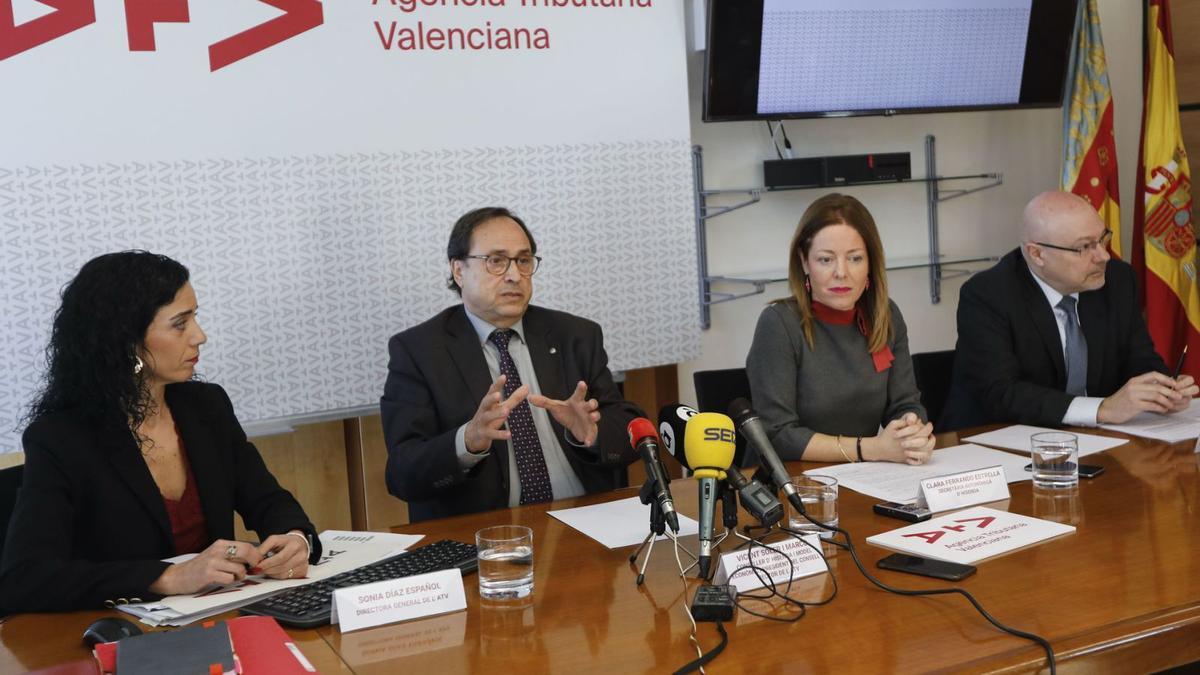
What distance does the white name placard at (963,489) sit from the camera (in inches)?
85.0

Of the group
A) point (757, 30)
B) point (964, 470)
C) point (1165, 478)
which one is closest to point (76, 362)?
point (964, 470)

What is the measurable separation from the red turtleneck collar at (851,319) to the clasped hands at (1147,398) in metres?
0.57

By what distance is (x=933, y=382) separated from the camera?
359 centimetres

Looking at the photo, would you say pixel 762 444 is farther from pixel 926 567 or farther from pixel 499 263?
pixel 499 263

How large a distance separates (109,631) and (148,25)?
6.69 feet

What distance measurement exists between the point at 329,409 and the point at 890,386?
5.46ft

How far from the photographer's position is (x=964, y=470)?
2.45m

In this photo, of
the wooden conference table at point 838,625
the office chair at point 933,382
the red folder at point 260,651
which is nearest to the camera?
the red folder at point 260,651

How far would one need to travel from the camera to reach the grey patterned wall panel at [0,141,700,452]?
3023 mm

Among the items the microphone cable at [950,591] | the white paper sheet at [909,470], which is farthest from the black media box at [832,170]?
the microphone cable at [950,591]

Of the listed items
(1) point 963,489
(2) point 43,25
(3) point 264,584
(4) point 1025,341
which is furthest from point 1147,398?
(2) point 43,25

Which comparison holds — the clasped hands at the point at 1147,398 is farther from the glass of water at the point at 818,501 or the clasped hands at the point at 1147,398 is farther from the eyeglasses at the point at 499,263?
the eyeglasses at the point at 499,263

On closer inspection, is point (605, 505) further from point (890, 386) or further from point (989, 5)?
point (989, 5)

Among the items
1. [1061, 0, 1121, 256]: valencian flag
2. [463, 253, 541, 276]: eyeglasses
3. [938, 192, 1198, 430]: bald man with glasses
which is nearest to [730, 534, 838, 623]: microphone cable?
[463, 253, 541, 276]: eyeglasses
